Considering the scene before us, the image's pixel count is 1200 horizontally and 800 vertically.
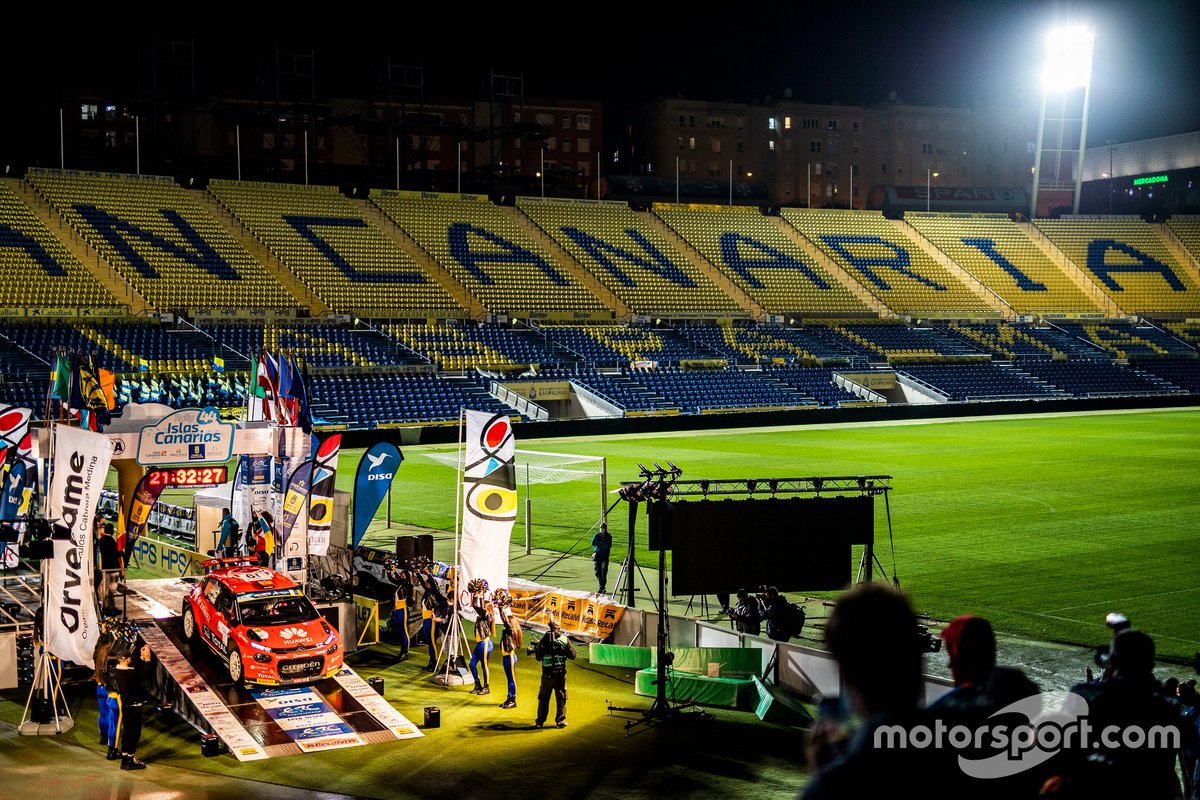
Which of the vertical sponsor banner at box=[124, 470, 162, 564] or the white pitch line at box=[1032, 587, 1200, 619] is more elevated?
the vertical sponsor banner at box=[124, 470, 162, 564]

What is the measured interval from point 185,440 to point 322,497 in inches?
93.0

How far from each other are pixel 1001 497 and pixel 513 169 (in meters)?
53.8

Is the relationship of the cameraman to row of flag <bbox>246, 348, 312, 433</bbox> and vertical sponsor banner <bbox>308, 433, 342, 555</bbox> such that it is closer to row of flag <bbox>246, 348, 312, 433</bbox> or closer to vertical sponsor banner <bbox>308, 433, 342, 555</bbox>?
vertical sponsor banner <bbox>308, 433, 342, 555</bbox>

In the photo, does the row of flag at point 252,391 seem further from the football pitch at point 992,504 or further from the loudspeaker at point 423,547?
the football pitch at point 992,504

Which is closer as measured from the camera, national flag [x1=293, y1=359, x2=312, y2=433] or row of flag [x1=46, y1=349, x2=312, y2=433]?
national flag [x1=293, y1=359, x2=312, y2=433]

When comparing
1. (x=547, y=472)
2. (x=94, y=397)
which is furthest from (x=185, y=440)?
(x=547, y=472)

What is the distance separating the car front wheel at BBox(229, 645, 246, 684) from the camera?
14.8 m

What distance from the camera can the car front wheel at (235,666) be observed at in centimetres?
1484

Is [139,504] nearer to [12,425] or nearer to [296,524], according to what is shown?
[12,425]

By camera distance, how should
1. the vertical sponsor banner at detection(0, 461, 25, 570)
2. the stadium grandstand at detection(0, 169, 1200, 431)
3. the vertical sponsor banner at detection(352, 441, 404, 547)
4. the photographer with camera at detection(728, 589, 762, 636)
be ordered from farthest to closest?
the stadium grandstand at detection(0, 169, 1200, 431), the vertical sponsor banner at detection(0, 461, 25, 570), the vertical sponsor banner at detection(352, 441, 404, 547), the photographer with camera at detection(728, 589, 762, 636)

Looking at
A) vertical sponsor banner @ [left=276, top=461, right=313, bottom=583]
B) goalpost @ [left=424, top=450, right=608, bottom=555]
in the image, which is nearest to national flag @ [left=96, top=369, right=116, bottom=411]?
vertical sponsor banner @ [left=276, top=461, right=313, bottom=583]

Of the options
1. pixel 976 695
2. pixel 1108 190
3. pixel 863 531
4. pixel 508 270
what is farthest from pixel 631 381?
pixel 1108 190

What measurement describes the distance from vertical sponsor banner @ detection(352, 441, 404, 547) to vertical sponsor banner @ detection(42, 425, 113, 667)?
5563 millimetres

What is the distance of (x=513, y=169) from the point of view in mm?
78562
